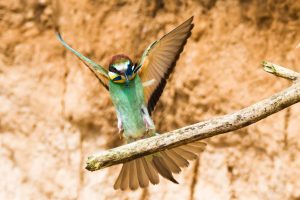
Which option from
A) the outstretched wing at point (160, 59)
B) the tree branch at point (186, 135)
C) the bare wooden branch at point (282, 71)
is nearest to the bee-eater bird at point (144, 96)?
the outstretched wing at point (160, 59)

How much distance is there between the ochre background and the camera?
143 inches

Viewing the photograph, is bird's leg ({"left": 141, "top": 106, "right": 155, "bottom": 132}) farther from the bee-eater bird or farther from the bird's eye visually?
the bird's eye

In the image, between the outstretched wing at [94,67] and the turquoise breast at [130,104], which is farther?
the turquoise breast at [130,104]

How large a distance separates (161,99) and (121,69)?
2.01ft

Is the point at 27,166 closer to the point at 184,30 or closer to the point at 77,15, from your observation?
the point at 77,15

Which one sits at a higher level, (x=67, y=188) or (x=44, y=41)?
(x=44, y=41)

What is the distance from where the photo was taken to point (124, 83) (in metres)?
3.26

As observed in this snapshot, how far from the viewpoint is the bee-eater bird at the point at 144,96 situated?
3.15 meters

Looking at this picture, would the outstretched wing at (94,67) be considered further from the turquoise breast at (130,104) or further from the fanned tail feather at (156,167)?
the fanned tail feather at (156,167)

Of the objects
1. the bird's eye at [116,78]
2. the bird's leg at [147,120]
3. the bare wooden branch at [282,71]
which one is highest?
the bird's eye at [116,78]

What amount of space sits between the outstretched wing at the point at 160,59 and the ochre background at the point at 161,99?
41 centimetres

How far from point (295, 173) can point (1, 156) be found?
1.40m

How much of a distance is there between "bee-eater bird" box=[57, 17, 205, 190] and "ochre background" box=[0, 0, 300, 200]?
409mm

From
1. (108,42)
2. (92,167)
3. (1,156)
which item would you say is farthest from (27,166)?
(92,167)
